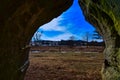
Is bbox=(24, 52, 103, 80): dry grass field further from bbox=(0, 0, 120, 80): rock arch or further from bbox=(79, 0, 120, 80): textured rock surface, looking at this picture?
bbox=(0, 0, 120, 80): rock arch

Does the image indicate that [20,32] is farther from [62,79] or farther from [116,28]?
[62,79]

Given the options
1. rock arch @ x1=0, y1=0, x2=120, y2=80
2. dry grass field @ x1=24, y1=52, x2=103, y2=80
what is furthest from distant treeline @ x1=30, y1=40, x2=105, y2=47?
rock arch @ x1=0, y1=0, x2=120, y2=80

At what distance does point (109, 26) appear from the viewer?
13.9m

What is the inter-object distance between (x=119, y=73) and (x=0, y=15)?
309 inches

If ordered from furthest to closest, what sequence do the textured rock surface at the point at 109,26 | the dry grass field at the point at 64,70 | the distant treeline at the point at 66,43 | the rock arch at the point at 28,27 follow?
the distant treeline at the point at 66,43 → the dry grass field at the point at 64,70 → the textured rock surface at the point at 109,26 → the rock arch at the point at 28,27

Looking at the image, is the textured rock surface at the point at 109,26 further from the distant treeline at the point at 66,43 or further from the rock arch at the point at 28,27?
the distant treeline at the point at 66,43

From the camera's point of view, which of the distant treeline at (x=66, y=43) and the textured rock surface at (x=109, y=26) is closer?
the textured rock surface at (x=109, y=26)

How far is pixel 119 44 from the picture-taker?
1330cm

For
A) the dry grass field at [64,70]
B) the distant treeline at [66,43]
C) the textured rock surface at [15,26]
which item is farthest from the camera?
the distant treeline at [66,43]

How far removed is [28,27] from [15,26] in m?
1.50

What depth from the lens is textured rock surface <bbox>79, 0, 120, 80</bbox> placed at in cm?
1267

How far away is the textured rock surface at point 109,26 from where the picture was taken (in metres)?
12.7

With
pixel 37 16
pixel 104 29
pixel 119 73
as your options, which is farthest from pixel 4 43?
pixel 104 29

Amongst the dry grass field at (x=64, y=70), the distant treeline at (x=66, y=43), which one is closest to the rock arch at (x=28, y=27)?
the dry grass field at (x=64, y=70)
